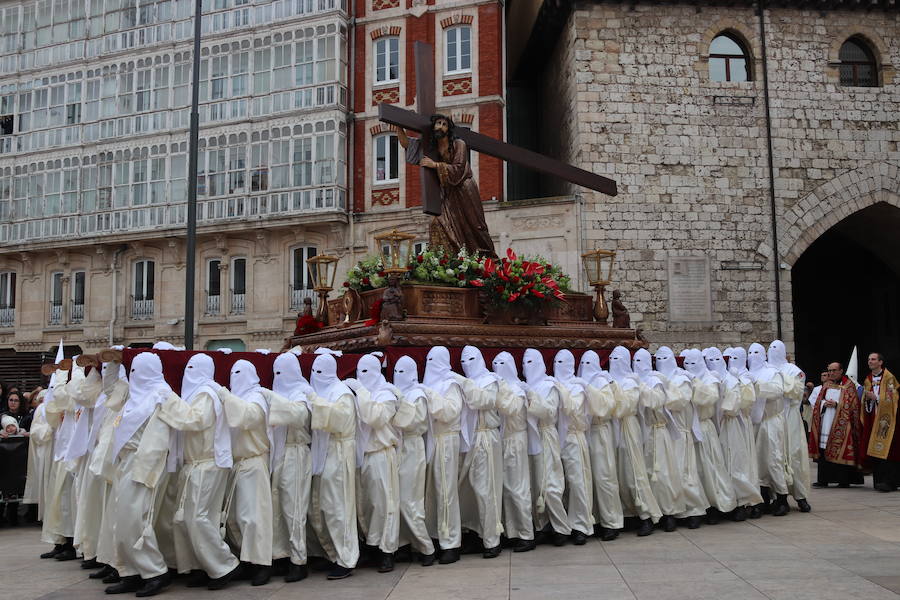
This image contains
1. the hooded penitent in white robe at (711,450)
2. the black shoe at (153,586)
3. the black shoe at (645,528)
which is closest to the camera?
the black shoe at (153,586)

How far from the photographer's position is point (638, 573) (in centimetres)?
673

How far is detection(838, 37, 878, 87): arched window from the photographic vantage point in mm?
23328

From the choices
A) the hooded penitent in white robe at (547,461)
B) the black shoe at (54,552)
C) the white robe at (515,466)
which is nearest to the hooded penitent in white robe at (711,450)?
the hooded penitent in white robe at (547,461)

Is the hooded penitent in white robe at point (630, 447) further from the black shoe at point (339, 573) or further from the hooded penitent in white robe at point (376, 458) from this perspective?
the black shoe at point (339, 573)

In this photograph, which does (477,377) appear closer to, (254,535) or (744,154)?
(254,535)

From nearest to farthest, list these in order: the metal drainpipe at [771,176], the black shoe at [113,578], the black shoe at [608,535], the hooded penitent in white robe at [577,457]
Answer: the black shoe at [113,578], the hooded penitent in white robe at [577,457], the black shoe at [608,535], the metal drainpipe at [771,176]

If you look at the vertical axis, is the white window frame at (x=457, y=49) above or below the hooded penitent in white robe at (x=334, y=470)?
above

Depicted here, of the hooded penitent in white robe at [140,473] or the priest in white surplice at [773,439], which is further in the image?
the priest in white surplice at [773,439]

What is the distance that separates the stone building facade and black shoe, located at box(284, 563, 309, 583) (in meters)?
16.1

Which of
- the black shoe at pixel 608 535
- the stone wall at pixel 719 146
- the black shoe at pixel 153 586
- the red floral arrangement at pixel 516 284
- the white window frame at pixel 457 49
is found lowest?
the black shoe at pixel 608 535

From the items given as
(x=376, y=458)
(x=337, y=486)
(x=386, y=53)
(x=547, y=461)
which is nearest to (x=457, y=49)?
(x=386, y=53)

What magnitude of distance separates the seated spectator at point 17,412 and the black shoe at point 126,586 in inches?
224

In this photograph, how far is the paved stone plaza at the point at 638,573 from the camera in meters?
6.11

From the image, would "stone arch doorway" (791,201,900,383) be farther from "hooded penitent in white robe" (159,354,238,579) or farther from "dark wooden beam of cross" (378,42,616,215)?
"hooded penitent in white robe" (159,354,238,579)
